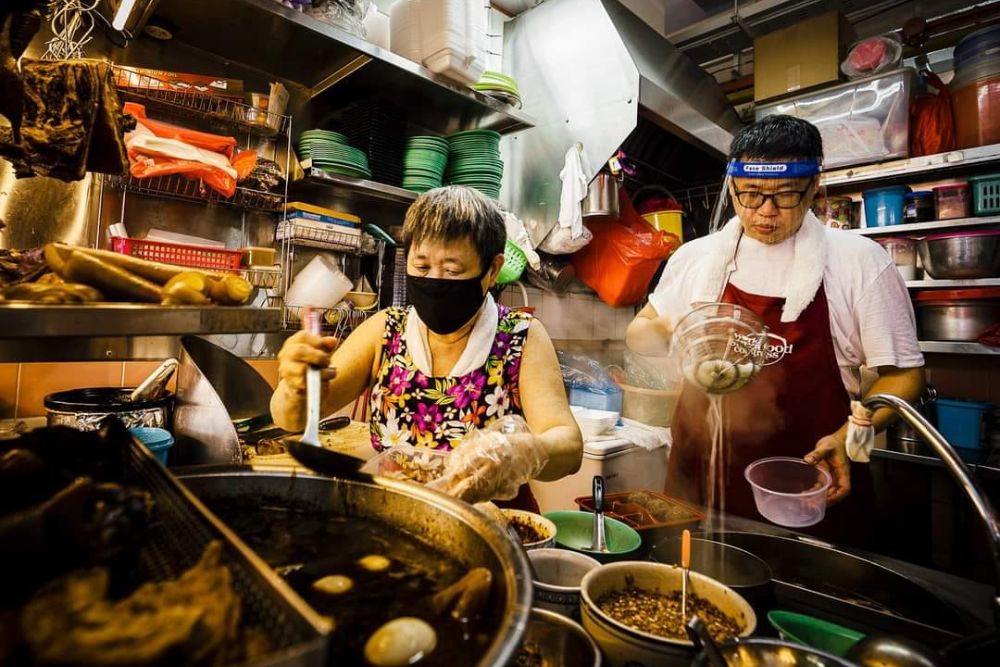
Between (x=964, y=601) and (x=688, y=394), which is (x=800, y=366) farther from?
(x=964, y=601)

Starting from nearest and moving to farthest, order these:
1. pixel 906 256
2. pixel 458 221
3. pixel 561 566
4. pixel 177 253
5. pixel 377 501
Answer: pixel 377 501 → pixel 561 566 → pixel 458 221 → pixel 177 253 → pixel 906 256

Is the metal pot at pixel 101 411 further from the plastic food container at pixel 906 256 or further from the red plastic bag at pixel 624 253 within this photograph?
the plastic food container at pixel 906 256

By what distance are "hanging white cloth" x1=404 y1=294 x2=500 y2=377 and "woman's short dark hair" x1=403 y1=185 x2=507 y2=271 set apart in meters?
0.23

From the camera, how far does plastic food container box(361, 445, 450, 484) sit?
130cm

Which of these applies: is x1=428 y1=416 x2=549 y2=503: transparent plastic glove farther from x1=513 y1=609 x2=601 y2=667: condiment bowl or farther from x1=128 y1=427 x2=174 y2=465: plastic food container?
x1=128 y1=427 x2=174 y2=465: plastic food container

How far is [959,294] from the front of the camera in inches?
139

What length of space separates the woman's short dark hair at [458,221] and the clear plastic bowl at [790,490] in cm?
114

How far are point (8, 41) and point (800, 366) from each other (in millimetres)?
2634

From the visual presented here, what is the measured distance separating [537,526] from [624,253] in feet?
10.1

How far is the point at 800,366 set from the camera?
222 cm

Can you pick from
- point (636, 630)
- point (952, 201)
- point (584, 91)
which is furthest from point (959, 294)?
point (636, 630)

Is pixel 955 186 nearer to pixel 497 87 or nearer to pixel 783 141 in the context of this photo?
pixel 783 141

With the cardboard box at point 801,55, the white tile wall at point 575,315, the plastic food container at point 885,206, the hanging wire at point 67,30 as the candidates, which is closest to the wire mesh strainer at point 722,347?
the white tile wall at point 575,315

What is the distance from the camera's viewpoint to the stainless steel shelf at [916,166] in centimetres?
347
